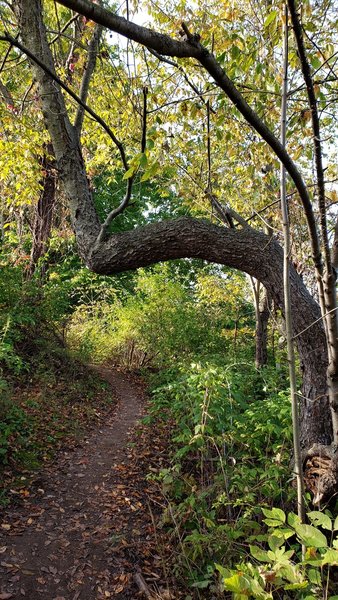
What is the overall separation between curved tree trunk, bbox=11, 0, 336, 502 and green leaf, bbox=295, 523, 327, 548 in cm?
184

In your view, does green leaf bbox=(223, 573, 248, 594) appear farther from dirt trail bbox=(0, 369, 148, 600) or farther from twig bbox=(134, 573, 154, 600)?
dirt trail bbox=(0, 369, 148, 600)

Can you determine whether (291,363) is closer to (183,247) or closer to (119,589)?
(183,247)

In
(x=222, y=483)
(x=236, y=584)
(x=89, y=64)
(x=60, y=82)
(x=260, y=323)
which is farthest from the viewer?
(x=260, y=323)

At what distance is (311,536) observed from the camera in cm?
140

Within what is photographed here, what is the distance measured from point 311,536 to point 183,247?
2.66m

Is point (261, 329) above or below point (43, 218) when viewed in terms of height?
below

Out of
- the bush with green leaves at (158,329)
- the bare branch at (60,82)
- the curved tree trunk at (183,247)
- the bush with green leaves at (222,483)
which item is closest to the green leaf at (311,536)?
the bush with green leaves at (222,483)

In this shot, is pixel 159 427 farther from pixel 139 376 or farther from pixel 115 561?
pixel 139 376

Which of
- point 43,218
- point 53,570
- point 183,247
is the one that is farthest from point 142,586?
point 43,218

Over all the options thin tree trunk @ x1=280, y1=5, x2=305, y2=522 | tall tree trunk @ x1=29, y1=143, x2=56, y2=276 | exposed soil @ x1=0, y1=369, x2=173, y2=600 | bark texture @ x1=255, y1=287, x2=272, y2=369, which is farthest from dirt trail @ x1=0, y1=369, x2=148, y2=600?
tall tree trunk @ x1=29, y1=143, x2=56, y2=276

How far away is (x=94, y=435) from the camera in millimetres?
5383

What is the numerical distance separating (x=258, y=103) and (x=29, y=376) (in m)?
5.11

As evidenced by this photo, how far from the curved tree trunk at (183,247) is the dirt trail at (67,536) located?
1.85m

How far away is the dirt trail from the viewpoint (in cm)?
269
